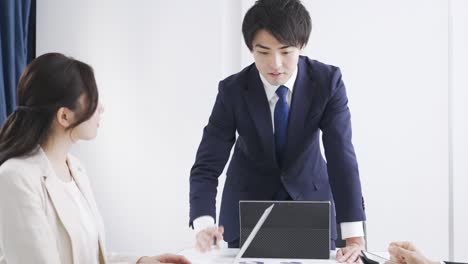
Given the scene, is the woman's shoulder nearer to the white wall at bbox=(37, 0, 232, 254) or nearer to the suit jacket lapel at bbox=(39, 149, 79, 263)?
the suit jacket lapel at bbox=(39, 149, 79, 263)

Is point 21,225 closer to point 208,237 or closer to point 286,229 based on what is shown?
point 208,237

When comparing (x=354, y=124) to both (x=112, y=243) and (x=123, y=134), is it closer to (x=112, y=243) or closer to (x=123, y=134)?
(x=123, y=134)

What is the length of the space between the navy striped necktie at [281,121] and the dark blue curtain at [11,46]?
6.14 ft

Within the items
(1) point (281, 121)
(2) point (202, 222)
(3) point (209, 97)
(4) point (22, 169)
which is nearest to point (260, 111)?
(1) point (281, 121)

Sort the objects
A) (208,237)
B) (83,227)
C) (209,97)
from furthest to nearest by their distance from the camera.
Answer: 1. (209,97)
2. (208,237)
3. (83,227)

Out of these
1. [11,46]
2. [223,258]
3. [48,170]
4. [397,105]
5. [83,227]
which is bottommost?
[223,258]

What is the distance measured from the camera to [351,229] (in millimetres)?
1823

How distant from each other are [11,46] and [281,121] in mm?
1955

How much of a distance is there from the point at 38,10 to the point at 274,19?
91.5 inches

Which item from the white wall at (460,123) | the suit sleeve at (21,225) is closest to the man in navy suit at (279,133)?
the suit sleeve at (21,225)

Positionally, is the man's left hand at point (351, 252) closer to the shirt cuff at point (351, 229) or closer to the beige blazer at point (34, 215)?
the shirt cuff at point (351, 229)

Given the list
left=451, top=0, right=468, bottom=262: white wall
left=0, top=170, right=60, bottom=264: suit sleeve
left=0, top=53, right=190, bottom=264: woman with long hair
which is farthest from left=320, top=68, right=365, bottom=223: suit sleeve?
left=451, top=0, right=468, bottom=262: white wall

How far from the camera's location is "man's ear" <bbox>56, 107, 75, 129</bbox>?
1522mm

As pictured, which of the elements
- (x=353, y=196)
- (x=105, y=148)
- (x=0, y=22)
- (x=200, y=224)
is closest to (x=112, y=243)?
(x=105, y=148)
